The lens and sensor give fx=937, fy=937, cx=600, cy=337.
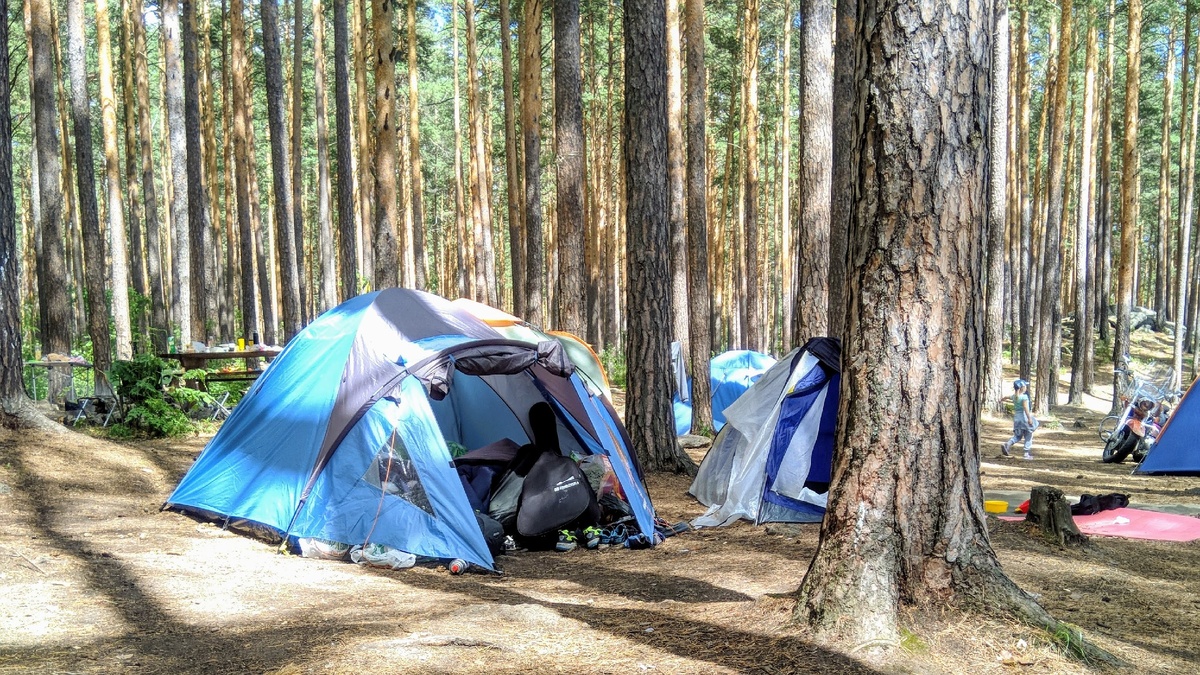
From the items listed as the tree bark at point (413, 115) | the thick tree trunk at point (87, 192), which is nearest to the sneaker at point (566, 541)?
the thick tree trunk at point (87, 192)

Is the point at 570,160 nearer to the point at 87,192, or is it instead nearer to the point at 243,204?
the point at 87,192

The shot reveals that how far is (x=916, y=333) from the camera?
144 inches

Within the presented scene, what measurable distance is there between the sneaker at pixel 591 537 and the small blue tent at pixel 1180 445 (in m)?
7.60

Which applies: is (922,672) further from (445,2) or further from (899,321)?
(445,2)

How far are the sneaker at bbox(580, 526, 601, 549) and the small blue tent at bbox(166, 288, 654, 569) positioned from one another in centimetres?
35

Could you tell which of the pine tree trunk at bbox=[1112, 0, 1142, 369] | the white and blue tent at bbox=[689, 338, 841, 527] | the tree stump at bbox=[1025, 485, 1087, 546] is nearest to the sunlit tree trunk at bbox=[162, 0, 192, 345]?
the white and blue tent at bbox=[689, 338, 841, 527]

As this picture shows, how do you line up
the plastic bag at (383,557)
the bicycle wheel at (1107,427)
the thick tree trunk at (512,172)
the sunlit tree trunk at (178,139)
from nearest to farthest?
the plastic bag at (383,557) → the bicycle wheel at (1107,427) → the sunlit tree trunk at (178,139) → the thick tree trunk at (512,172)

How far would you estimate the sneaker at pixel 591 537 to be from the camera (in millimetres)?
6926

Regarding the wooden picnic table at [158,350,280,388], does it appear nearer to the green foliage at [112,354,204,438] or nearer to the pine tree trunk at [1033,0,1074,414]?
the green foliage at [112,354,204,438]

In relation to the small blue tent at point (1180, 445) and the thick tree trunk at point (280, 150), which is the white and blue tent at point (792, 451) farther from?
the thick tree trunk at point (280, 150)

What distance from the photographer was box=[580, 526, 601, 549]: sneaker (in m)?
6.93

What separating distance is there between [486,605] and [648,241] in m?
4.98

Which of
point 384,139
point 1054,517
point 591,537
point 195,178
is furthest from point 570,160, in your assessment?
point 195,178

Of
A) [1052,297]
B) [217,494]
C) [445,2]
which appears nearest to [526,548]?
[217,494]
